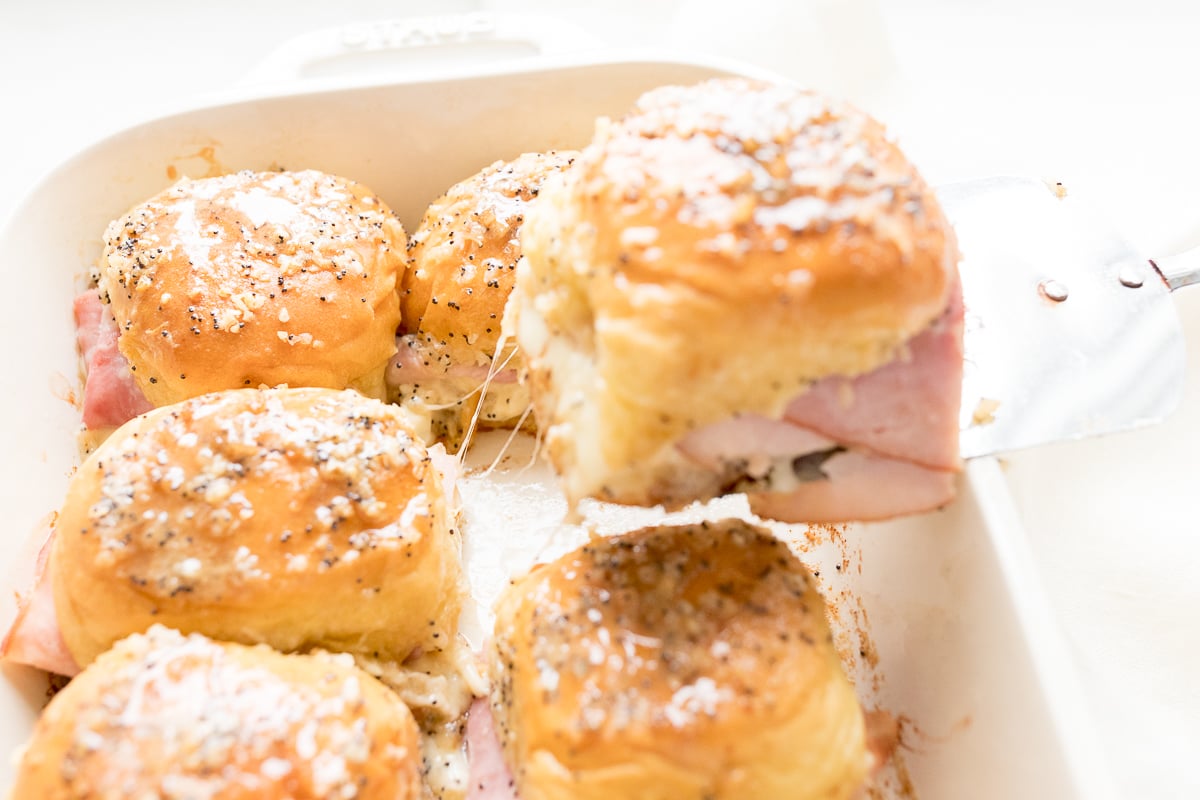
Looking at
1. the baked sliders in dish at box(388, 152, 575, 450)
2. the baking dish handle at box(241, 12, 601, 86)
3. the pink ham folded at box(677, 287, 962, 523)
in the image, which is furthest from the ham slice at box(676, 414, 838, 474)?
the baking dish handle at box(241, 12, 601, 86)

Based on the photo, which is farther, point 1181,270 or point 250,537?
point 1181,270

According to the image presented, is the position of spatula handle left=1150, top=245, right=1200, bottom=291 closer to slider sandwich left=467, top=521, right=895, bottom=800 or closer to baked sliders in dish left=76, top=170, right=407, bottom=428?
slider sandwich left=467, top=521, right=895, bottom=800

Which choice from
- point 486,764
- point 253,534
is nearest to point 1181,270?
point 486,764

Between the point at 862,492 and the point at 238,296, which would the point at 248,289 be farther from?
the point at 862,492

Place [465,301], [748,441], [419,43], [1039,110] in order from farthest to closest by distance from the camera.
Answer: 1. [1039,110]
2. [419,43]
3. [465,301]
4. [748,441]

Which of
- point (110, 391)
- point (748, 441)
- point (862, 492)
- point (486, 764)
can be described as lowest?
point (486, 764)

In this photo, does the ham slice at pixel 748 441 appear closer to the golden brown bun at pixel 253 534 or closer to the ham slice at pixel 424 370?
the golden brown bun at pixel 253 534

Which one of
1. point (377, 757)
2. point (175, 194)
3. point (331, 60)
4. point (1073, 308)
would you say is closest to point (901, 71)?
point (1073, 308)

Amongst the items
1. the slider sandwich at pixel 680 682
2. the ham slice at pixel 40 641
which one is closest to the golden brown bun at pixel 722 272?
the slider sandwich at pixel 680 682
